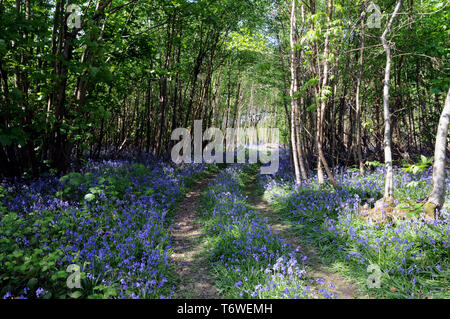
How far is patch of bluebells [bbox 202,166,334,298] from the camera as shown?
11.2 feet

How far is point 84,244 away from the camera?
158 inches

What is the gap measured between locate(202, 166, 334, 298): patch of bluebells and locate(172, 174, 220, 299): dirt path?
0.69 ft

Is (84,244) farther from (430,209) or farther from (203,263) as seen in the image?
(430,209)

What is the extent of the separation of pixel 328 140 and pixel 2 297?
1138cm

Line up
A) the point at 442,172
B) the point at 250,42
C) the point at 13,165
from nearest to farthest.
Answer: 1. the point at 442,172
2. the point at 13,165
3. the point at 250,42

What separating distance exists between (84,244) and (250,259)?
8.88 feet

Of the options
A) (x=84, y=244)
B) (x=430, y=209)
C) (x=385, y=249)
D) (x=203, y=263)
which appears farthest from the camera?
(x=203, y=263)

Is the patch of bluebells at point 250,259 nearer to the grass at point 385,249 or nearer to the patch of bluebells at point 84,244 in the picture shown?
the grass at point 385,249

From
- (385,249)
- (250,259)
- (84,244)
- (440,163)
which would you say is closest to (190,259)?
(250,259)

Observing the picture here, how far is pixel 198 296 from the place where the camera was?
12.0 feet

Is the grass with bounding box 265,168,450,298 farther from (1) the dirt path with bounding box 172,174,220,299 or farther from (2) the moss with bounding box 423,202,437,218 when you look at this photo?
(1) the dirt path with bounding box 172,174,220,299

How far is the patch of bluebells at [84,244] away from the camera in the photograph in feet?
10.3
